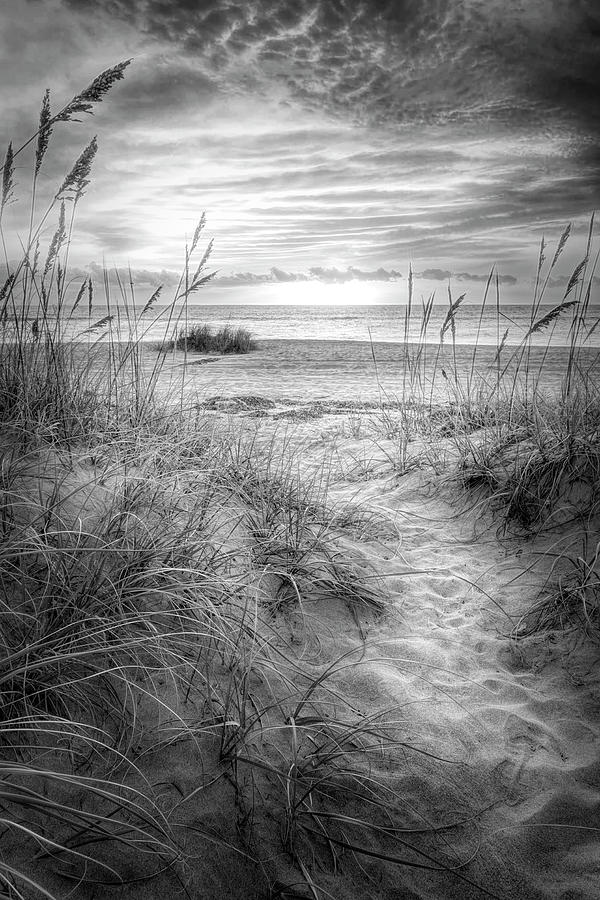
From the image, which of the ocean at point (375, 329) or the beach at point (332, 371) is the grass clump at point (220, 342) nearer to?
the beach at point (332, 371)

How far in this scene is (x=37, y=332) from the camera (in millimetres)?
3439

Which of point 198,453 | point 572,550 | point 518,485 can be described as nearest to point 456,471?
point 518,485

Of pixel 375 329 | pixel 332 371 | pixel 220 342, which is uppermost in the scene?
pixel 375 329

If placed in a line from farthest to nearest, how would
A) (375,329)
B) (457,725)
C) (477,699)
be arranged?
(375,329) → (477,699) → (457,725)

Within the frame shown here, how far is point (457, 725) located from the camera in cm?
194

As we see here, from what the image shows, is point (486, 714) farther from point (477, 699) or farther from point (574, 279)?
point (574, 279)

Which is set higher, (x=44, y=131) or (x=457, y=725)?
(x=44, y=131)

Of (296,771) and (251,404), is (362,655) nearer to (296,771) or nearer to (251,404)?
(296,771)

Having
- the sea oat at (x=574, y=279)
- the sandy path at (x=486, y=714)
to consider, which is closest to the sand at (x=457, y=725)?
the sandy path at (x=486, y=714)

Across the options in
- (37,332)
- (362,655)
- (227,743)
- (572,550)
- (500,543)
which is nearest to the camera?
(227,743)

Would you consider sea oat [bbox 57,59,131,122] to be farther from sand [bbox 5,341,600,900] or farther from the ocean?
sand [bbox 5,341,600,900]

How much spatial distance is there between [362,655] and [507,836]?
0.80 m

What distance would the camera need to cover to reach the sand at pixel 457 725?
1.43 m

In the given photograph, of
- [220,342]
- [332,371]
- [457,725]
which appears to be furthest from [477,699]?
[220,342]
